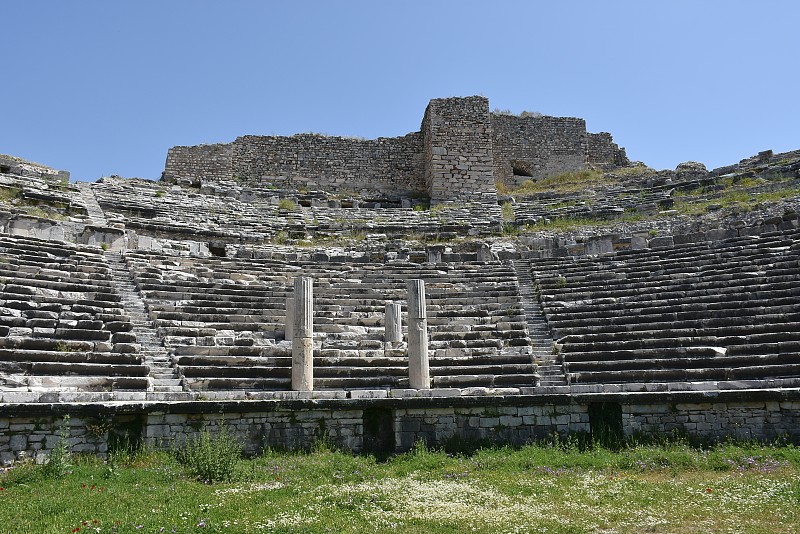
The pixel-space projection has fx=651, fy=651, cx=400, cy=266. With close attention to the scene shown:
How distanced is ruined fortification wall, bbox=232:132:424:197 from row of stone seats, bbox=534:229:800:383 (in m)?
10.7

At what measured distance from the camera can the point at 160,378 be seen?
10266 millimetres

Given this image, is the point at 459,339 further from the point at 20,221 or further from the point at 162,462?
the point at 20,221

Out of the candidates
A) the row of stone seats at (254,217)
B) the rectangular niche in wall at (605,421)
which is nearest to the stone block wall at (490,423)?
the rectangular niche in wall at (605,421)

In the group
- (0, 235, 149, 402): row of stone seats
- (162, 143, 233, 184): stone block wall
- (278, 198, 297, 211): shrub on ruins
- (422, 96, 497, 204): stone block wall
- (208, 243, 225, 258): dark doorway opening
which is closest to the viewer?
(0, 235, 149, 402): row of stone seats

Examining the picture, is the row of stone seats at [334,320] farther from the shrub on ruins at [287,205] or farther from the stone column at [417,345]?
the shrub on ruins at [287,205]

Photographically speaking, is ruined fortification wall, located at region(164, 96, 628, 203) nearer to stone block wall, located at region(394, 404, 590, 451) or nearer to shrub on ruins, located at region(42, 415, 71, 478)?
stone block wall, located at region(394, 404, 590, 451)

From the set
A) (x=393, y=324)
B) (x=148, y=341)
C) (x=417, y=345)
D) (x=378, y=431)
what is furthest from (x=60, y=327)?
(x=417, y=345)

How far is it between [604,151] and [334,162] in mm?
11824

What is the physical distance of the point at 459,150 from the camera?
2373 cm

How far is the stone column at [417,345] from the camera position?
10.6 metres

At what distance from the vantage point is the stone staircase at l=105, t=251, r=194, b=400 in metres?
9.82

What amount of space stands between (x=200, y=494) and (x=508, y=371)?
5687mm

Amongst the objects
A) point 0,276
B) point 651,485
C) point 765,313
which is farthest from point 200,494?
point 765,313

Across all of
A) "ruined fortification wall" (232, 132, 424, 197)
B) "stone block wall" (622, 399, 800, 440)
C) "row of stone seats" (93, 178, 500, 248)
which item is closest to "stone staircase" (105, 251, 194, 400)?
"row of stone seats" (93, 178, 500, 248)
